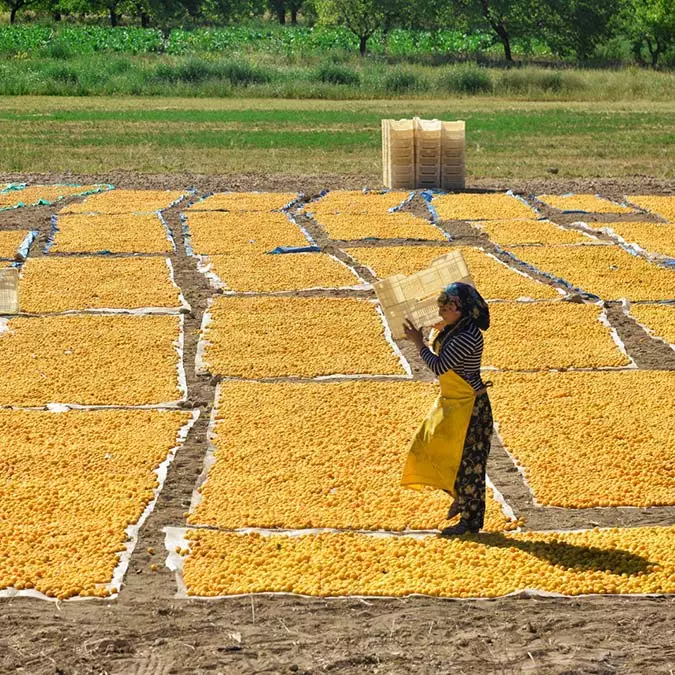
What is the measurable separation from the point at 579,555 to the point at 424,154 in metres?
13.7

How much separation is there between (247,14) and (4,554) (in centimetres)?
7965

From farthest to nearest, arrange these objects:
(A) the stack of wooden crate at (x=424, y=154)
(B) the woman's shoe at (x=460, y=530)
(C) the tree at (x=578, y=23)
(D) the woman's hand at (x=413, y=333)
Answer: (C) the tree at (x=578, y=23) < (A) the stack of wooden crate at (x=424, y=154) < (B) the woman's shoe at (x=460, y=530) < (D) the woman's hand at (x=413, y=333)

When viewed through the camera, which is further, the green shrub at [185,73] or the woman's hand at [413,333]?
the green shrub at [185,73]

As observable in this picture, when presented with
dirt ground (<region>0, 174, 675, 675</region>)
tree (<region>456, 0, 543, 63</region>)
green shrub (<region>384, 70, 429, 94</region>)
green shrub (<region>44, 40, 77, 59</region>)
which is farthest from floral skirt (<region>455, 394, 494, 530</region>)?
tree (<region>456, 0, 543, 63</region>)

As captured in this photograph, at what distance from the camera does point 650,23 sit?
2206 inches

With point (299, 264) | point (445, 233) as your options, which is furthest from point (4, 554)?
point (445, 233)

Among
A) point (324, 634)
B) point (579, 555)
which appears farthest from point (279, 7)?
point (324, 634)

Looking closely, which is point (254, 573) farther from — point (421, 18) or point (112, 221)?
point (421, 18)

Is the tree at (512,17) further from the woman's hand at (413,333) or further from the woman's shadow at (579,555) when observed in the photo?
the woman's shadow at (579,555)

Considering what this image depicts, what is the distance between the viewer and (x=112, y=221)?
56.1ft

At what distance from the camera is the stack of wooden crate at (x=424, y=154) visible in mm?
19406

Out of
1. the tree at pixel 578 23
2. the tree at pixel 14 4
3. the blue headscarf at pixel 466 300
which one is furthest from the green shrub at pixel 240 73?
the blue headscarf at pixel 466 300

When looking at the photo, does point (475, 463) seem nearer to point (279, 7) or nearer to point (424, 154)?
point (424, 154)

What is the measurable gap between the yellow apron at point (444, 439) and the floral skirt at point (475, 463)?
0.04 meters
